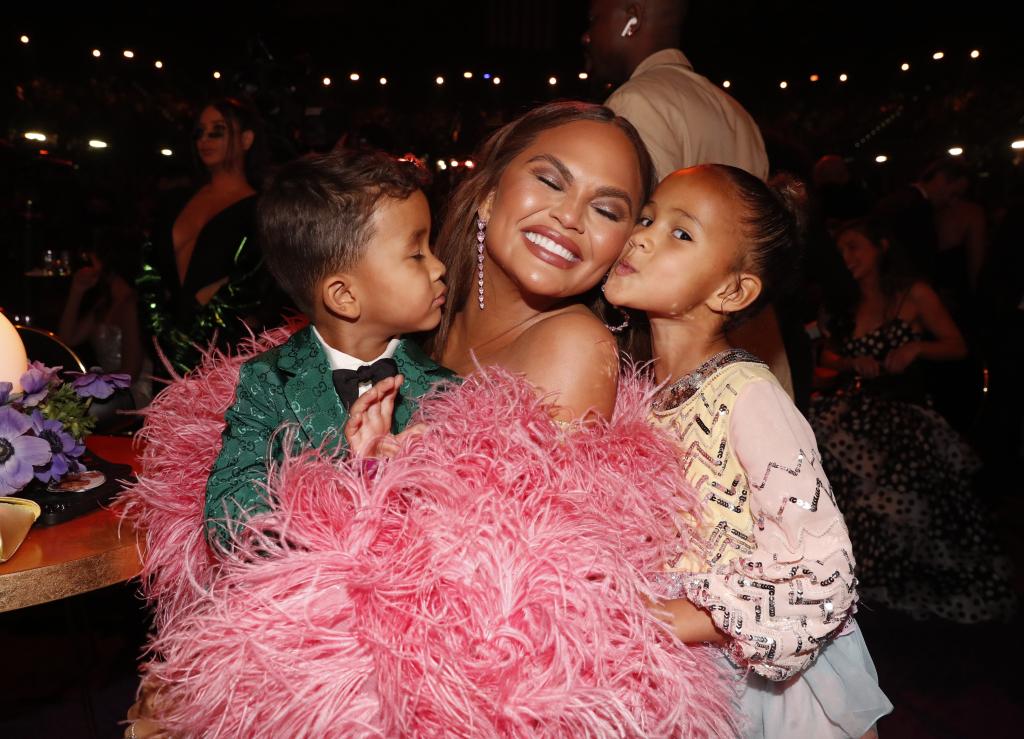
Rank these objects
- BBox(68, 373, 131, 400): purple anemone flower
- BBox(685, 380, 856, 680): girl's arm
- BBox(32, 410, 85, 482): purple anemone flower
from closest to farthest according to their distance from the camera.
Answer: BBox(685, 380, 856, 680): girl's arm
BBox(32, 410, 85, 482): purple anemone flower
BBox(68, 373, 131, 400): purple anemone flower

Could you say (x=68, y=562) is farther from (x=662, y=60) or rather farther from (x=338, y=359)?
(x=662, y=60)

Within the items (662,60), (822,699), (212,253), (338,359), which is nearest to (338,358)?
(338,359)

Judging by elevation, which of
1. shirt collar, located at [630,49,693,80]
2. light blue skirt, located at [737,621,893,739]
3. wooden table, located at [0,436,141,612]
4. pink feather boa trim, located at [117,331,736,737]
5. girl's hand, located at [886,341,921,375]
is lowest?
girl's hand, located at [886,341,921,375]

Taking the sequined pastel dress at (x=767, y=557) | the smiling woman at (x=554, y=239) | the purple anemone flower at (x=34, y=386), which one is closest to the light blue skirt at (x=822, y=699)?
the sequined pastel dress at (x=767, y=557)

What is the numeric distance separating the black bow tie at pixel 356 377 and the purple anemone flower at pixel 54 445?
87 cm

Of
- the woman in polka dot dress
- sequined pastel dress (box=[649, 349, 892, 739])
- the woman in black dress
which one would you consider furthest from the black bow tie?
the woman in polka dot dress

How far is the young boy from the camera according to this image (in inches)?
53.6

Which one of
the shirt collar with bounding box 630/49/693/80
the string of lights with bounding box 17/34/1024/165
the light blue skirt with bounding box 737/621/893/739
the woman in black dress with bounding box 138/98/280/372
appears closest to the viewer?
the light blue skirt with bounding box 737/621/893/739

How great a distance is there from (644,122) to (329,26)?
34.1 ft

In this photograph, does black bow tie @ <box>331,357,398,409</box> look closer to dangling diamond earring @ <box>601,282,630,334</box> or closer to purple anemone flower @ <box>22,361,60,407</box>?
dangling diamond earring @ <box>601,282,630,334</box>

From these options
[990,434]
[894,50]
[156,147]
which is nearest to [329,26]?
[156,147]

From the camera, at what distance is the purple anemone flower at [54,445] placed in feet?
Answer: 5.80

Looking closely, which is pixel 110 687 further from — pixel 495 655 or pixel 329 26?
pixel 329 26

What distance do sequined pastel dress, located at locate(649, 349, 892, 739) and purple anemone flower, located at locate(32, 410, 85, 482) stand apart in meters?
1.41
